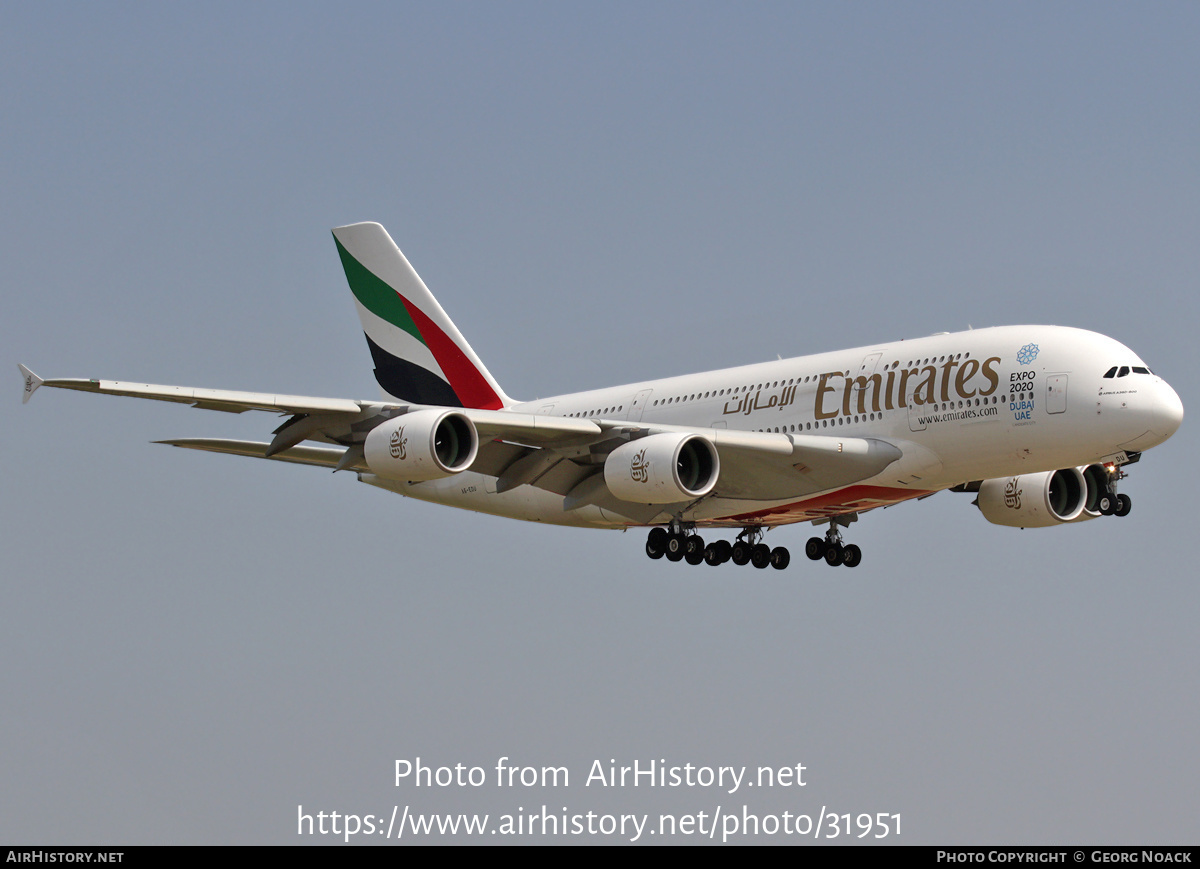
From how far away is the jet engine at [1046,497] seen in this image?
39.5m

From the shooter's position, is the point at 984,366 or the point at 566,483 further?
the point at 566,483

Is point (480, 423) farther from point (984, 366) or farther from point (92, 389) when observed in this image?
point (984, 366)

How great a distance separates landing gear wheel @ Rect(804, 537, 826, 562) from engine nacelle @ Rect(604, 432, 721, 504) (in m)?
6.32

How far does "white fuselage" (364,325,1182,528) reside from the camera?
32.1 m

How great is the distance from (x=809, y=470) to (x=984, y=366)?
4538mm

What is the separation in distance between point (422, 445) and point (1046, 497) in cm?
1695

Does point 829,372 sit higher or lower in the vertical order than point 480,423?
higher

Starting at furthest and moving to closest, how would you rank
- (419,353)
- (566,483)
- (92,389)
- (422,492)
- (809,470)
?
(419,353) → (422,492) → (566,483) → (809,470) → (92,389)

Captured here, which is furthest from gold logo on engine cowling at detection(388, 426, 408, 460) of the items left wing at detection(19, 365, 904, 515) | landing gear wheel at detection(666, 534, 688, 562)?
landing gear wheel at detection(666, 534, 688, 562)

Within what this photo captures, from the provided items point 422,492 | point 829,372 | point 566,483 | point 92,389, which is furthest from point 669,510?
point 92,389

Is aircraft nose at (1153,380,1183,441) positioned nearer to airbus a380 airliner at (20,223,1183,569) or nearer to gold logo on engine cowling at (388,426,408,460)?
airbus a380 airliner at (20,223,1183,569)

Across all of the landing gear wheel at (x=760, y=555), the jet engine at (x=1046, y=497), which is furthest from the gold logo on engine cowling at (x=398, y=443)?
the jet engine at (x=1046, y=497)

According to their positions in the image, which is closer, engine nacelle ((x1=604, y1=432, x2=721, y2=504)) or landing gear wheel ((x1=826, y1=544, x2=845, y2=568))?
engine nacelle ((x1=604, y1=432, x2=721, y2=504))

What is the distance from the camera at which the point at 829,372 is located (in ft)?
118
